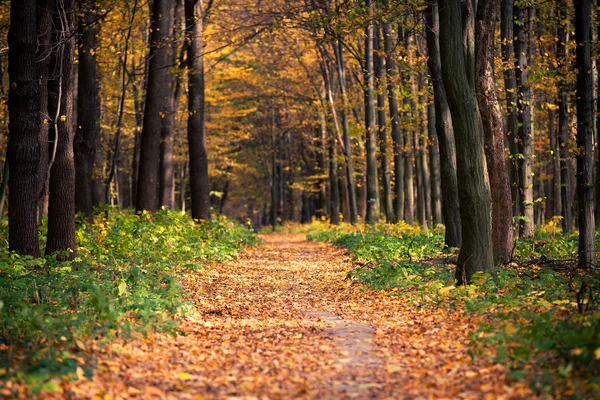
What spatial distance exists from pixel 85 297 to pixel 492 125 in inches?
301

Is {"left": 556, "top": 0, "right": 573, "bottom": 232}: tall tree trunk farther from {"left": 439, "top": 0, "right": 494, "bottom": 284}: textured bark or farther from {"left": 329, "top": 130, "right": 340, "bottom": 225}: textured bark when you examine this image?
{"left": 329, "top": 130, "right": 340, "bottom": 225}: textured bark

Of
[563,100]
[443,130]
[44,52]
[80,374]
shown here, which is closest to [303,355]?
[80,374]

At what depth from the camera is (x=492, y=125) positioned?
38.9ft

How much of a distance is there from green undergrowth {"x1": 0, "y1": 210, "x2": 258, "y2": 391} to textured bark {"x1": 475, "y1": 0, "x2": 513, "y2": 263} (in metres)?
6.11

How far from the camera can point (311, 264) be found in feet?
56.0

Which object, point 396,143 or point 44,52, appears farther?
point 396,143

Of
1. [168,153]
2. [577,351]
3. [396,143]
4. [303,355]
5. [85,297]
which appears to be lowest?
[303,355]

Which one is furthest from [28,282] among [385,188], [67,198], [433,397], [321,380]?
[385,188]

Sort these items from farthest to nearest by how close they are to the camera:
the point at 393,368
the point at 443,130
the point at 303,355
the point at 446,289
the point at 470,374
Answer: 1. the point at 443,130
2. the point at 446,289
3. the point at 303,355
4. the point at 393,368
5. the point at 470,374

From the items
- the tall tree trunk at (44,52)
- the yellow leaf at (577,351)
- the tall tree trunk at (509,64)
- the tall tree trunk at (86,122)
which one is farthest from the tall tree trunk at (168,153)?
the yellow leaf at (577,351)

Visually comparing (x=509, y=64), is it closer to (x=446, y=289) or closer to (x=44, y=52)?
(x=446, y=289)

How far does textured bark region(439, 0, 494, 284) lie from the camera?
1016 cm

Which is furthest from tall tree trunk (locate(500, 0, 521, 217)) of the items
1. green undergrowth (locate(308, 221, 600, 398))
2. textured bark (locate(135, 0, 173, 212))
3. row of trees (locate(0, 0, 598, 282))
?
textured bark (locate(135, 0, 173, 212))

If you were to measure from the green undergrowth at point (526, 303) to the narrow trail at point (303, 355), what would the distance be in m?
0.27
